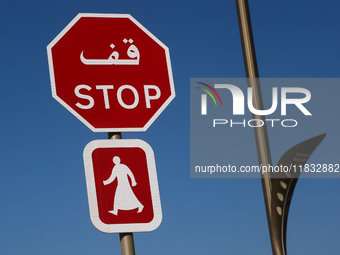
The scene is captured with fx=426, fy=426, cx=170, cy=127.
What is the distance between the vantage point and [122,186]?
7.58 ft

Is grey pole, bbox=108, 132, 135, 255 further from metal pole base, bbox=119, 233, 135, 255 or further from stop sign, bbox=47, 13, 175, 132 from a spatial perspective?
stop sign, bbox=47, 13, 175, 132

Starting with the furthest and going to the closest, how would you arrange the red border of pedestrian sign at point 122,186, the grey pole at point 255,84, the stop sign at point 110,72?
the grey pole at point 255,84
the stop sign at point 110,72
the red border of pedestrian sign at point 122,186

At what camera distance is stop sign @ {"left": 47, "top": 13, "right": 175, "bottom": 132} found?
8.16 ft

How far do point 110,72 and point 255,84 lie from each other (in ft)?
4.63

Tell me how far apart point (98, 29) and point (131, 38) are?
0.22 metres

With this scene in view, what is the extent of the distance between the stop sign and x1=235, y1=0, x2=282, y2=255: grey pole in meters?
1.01

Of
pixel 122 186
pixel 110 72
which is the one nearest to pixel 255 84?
pixel 110 72

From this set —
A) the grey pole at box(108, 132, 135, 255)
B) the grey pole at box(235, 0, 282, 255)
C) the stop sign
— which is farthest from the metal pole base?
the grey pole at box(235, 0, 282, 255)

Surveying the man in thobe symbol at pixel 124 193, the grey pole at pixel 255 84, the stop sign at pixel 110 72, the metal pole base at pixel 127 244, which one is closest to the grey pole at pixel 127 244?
the metal pole base at pixel 127 244

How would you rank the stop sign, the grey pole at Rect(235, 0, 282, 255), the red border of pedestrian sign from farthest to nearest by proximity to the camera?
the grey pole at Rect(235, 0, 282, 255), the stop sign, the red border of pedestrian sign

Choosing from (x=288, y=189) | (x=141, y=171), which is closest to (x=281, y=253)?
(x=288, y=189)

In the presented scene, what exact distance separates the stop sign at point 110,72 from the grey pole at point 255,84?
1.01 meters

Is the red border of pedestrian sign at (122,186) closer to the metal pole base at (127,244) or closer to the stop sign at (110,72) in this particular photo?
the metal pole base at (127,244)

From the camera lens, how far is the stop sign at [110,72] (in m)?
2.49
